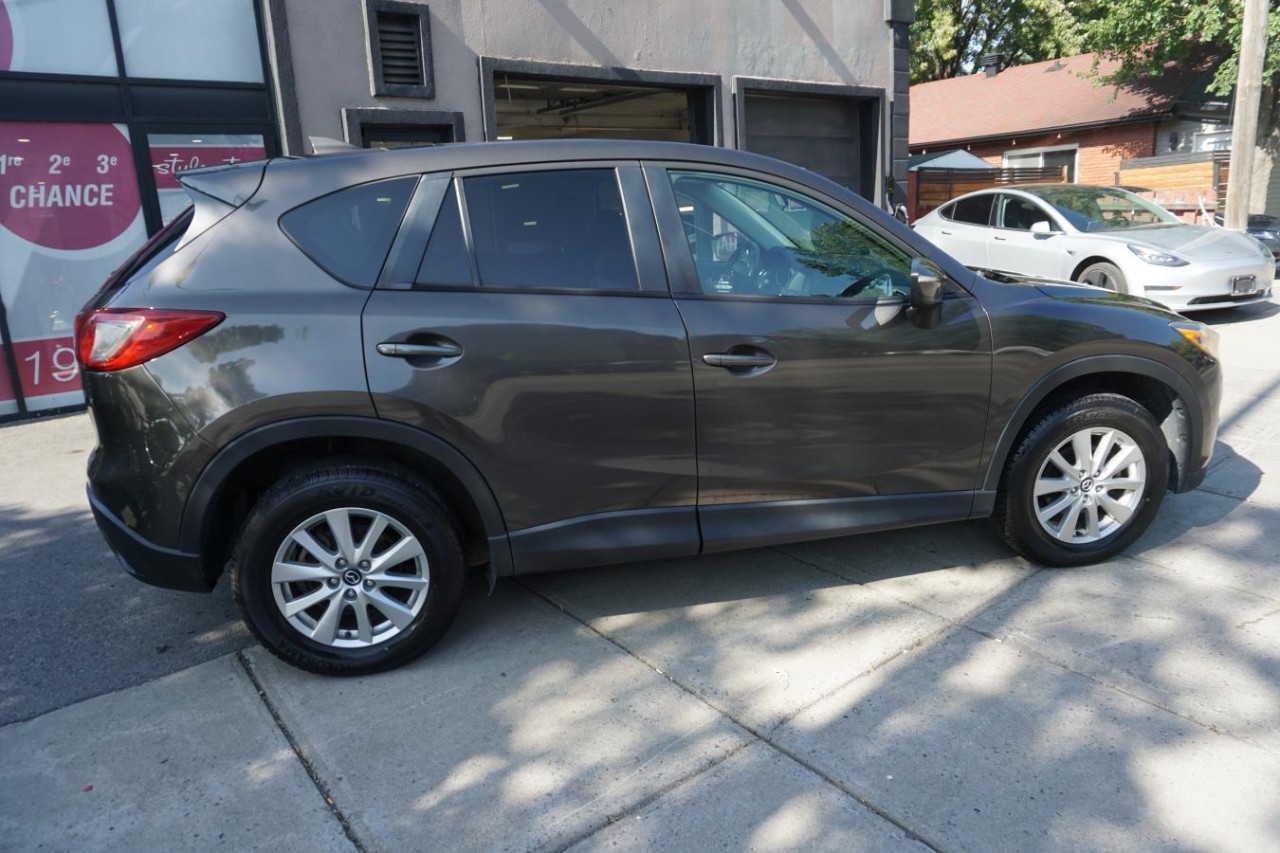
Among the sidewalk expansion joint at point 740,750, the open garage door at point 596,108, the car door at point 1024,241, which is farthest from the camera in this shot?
the car door at point 1024,241

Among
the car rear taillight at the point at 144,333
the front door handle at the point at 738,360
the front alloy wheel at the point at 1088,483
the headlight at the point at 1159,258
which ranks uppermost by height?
the car rear taillight at the point at 144,333

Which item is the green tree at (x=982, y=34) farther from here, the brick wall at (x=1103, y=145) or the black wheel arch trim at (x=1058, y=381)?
the black wheel arch trim at (x=1058, y=381)

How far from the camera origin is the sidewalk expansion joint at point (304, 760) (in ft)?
8.05

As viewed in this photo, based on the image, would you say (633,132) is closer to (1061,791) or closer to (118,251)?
(118,251)

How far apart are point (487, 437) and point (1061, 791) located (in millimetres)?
1983

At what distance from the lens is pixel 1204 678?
3014 millimetres

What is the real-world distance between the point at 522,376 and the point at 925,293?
4.79 feet

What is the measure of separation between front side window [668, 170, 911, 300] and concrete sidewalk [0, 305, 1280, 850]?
4.09ft

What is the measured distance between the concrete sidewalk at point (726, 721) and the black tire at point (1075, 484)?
0.14 metres

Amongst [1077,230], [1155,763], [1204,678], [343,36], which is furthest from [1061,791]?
[1077,230]

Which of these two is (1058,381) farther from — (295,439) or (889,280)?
(295,439)

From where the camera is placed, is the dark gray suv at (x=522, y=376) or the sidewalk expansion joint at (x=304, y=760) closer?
the sidewalk expansion joint at (x=304, y=760)

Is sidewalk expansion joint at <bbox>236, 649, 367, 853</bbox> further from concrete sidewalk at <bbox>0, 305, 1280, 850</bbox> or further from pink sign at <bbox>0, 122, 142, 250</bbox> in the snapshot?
pink sign at <bbox>0, 122, 142, 250</bbox>

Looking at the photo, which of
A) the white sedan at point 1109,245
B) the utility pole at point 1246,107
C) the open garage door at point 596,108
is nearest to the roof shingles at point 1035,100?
the utility pole at point 1246,107
